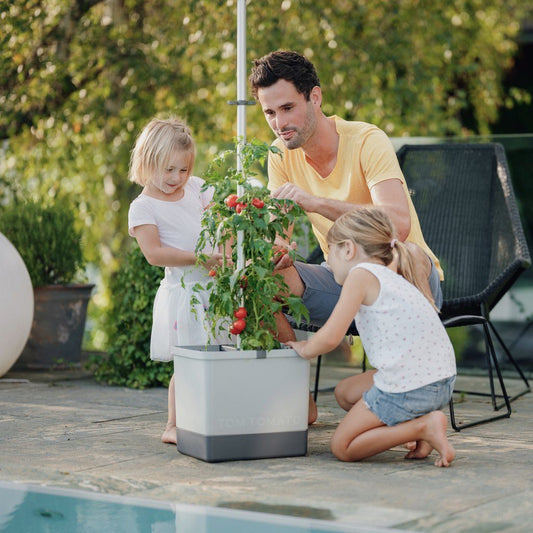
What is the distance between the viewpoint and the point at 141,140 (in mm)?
3262

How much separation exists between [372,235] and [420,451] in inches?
25.2

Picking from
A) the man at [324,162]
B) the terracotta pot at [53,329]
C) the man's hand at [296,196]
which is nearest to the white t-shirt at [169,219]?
the man at [324,162]

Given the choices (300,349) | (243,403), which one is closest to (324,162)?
(300,349)

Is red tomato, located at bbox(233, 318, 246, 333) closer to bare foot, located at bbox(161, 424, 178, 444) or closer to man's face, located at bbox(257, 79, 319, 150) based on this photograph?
bare foot, located at bbox(161, 424, 178, 444)

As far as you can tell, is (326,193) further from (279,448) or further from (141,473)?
(141,473)

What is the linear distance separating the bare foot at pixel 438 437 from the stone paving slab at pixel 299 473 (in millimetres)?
37

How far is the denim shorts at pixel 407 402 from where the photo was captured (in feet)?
9.07

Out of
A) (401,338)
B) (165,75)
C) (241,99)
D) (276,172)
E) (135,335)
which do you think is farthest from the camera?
(165,75)

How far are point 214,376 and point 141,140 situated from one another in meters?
0.92

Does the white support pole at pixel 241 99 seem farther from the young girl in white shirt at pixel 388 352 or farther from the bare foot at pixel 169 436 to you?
the bare foot at pixel 169 436

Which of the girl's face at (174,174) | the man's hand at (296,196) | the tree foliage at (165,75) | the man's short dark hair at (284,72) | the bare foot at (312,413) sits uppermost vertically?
the tree foliage at (165,75)

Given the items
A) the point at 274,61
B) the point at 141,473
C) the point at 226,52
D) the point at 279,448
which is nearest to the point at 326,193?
the point at 274,61

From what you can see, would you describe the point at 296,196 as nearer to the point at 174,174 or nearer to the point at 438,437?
the point at 174,174

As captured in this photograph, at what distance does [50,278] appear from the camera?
191 inches
